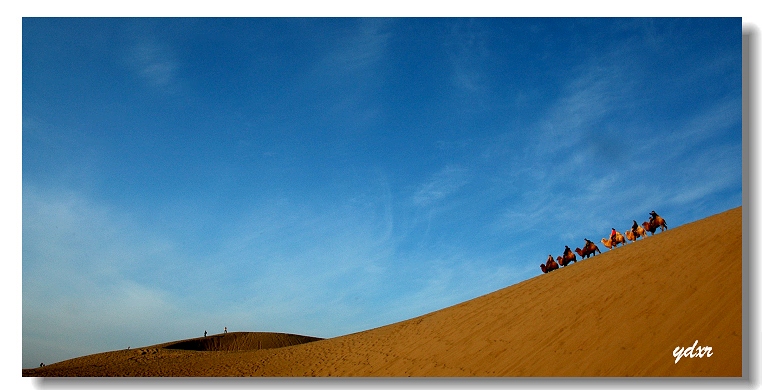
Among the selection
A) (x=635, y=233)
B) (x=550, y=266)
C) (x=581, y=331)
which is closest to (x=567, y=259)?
(x=550, y=266)

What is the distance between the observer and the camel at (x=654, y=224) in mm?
19391

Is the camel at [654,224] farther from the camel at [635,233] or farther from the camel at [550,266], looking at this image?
the camel at [550,266]

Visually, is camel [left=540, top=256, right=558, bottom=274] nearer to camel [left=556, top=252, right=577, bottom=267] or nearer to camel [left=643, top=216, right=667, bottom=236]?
camel [left=556, top=252, right=577, bottom=267]

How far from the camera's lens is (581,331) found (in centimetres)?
1078

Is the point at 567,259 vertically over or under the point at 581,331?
over

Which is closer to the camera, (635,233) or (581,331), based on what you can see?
(581,331)

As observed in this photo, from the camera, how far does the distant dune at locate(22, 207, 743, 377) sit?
29.8ft

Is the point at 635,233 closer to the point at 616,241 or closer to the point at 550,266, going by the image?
the point at 616,241

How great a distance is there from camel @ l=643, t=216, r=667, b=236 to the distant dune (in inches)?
106

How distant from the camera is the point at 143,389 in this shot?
35.6 ft

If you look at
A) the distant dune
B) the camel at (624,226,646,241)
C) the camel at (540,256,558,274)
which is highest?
the camel at (624,226,646,241)

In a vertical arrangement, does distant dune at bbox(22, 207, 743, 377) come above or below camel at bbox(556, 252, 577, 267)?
below

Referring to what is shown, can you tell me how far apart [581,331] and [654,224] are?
1108 cm
